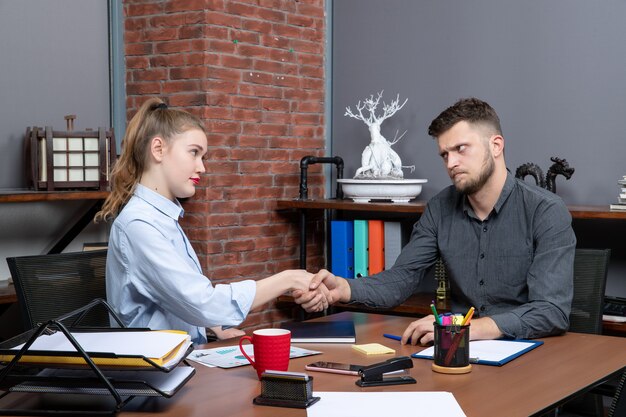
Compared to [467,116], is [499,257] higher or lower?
lower

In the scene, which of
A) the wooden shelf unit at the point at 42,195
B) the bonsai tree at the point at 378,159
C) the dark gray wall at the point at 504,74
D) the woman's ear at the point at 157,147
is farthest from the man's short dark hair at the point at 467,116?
the wooden shelf unit at the point at 42,195

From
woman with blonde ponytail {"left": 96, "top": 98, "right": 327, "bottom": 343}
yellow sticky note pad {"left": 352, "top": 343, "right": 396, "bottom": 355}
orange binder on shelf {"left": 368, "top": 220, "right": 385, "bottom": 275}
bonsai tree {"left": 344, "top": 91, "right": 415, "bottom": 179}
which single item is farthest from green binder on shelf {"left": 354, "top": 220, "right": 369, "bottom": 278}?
yellow sticky note pad {"left": 352, "top": 343, "right": 396, "bottom": 355}

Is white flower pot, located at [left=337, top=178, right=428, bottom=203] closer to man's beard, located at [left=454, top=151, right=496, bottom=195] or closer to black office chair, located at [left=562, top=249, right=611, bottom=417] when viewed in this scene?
man's beard, located at [left=454, top=151, right=496, bottom=195]

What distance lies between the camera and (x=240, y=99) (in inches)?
152

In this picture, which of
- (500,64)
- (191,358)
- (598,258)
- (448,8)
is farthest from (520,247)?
(448,8)

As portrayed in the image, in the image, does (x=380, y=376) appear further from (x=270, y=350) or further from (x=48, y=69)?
(x=48, y=69)

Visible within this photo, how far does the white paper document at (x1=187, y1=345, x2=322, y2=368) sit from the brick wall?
66.0 inches

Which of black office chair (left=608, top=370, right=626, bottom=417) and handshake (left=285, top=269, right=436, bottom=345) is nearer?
black office chair (left=608, top=370, right=626, bottom=417)

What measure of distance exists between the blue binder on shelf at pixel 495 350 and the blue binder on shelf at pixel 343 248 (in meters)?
1.77

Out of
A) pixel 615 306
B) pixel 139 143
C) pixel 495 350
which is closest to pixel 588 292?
pixel 495 350

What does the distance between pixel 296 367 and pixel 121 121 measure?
236 cm

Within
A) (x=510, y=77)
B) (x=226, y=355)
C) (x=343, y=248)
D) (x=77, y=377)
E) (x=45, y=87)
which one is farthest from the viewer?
(x=343, y=248)

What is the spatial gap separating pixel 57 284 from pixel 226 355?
561 millimetres

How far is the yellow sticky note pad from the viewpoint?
2.07 metres
